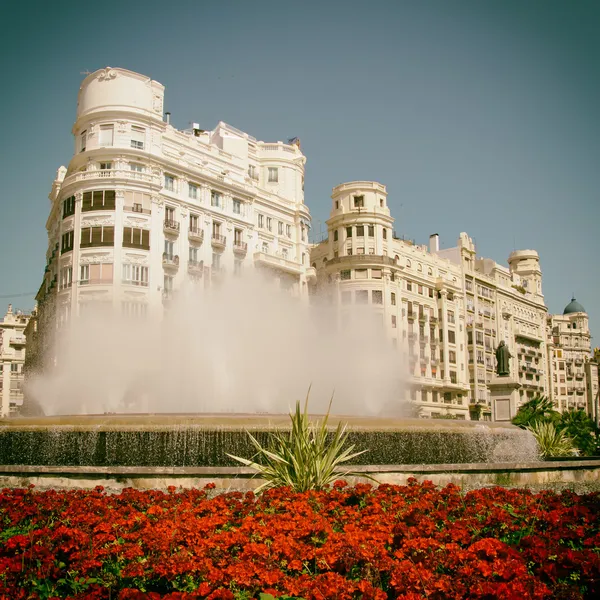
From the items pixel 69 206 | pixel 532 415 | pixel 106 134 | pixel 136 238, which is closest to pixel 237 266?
pixel 136 238

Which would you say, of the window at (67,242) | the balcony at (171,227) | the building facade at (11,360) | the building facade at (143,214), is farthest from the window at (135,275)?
the building facade at (11,360)

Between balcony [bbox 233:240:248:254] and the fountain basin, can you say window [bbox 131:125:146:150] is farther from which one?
the fountain basin

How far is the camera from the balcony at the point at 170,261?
157 ft

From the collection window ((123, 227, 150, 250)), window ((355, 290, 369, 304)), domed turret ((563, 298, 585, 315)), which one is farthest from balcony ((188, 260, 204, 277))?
domed turret ((563, 298, 585, 315))

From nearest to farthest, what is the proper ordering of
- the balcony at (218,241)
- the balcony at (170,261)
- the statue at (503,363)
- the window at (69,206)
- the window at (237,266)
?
the statue at (503,363)
the window at (69,206)
the balcony at (170,261)
the balcony at (218,241)
the window at (237,266)

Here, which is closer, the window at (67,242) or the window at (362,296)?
the window at (67,242)

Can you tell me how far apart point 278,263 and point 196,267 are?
8.64 meters

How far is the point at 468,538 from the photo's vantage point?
642cm

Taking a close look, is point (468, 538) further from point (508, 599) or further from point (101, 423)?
point (101, 423)

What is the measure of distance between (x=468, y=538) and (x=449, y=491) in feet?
8.68

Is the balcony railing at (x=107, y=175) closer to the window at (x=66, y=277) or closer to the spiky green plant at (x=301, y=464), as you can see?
the window at (x=66, y=277)

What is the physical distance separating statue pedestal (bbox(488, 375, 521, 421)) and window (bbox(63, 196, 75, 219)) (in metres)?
31.7

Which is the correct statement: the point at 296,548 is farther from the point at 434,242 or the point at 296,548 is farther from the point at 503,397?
the point at 434,242

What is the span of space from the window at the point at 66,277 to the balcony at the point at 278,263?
15.2 meters
